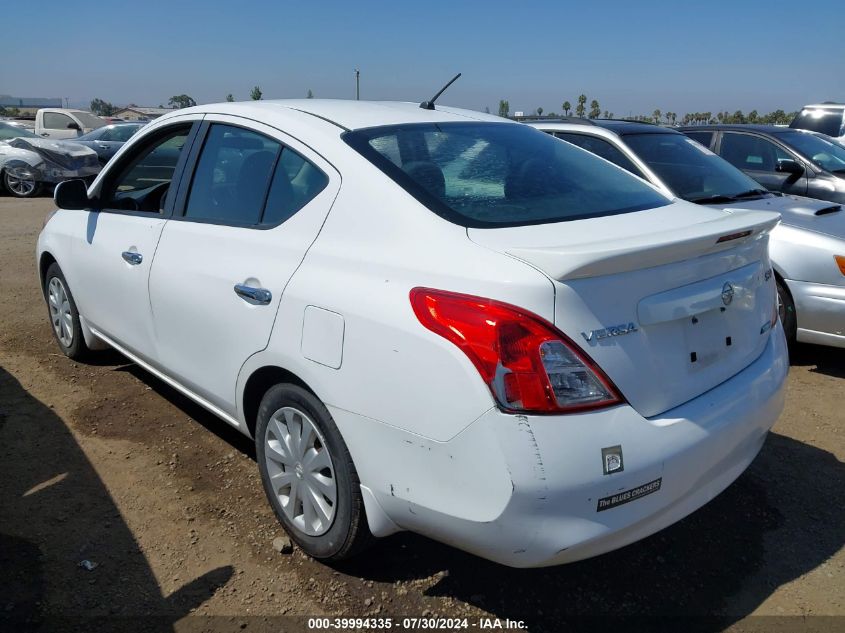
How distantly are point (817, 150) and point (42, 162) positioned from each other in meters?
13.4

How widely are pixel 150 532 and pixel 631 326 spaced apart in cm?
213

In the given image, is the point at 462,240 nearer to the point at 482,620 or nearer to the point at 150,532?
the point at 482,620

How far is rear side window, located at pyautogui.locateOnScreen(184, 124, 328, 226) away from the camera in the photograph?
9.36 ft

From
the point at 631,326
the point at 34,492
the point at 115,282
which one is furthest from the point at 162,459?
the point at 631,326

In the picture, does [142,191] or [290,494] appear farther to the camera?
[142,191]

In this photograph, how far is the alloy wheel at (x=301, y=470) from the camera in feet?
8.64

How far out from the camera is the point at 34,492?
10.9ft

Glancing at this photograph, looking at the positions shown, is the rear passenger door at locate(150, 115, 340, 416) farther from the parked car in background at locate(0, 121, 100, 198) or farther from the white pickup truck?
the white pickup truck

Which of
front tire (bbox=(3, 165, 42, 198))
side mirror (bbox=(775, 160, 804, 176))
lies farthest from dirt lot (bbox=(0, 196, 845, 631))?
front tire (bbox=(3, 165, 42, 198))

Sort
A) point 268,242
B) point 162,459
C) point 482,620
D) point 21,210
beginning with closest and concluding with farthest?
1. point 482,620
2. point 268,242
3. point 162,459
4. point 21,210

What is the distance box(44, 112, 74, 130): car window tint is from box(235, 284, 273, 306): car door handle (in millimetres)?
19209

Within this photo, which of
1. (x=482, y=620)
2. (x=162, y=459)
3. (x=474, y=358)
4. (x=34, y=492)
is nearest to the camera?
(x=474, y=358)

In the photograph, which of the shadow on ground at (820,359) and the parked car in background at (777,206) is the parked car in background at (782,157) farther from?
the shadow on ground at (820,359)

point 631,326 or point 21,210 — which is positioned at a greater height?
point 631,326
